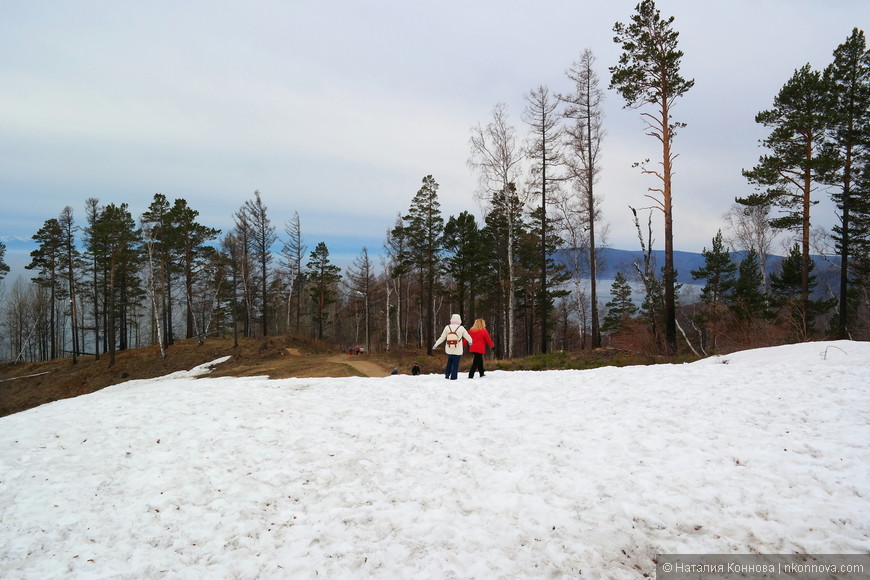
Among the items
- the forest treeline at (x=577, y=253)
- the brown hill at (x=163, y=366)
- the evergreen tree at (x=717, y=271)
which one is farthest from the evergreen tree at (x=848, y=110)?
the brown hill at (x=163, y=366)

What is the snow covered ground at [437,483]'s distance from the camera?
4.39 m

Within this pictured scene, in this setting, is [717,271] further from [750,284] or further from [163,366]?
[163,366]

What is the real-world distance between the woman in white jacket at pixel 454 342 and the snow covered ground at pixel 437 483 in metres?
2.73

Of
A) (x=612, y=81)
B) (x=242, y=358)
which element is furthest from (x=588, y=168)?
(x=242, y=358)

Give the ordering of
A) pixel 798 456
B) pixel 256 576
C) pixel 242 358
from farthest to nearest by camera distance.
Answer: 1. pixel 242 358
2. pixel 798 456
3. pixel 256 576

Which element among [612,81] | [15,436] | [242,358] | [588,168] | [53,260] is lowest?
[242,358]

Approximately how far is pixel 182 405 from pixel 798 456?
11117mm

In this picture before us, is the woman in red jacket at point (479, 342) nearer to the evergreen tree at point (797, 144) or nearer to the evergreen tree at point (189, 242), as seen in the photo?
the evergreen tree at point (797, 144)

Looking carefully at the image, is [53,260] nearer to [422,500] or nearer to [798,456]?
[422,500]

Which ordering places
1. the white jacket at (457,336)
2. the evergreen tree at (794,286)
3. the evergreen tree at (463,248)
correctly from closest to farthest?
the white jacket at (457,336) → the evergreen tree at (794,286) → the evergreen tree at (463,248)

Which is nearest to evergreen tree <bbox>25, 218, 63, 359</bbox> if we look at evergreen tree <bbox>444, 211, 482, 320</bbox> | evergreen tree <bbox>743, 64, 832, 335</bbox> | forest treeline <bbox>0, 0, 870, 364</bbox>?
forest treeline <bbox>0, 0, 870, 364</bbox>

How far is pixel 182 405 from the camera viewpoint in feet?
28.8

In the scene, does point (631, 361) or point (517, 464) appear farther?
point (631, 361)

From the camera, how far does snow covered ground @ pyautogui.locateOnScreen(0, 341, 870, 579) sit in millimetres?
4387
